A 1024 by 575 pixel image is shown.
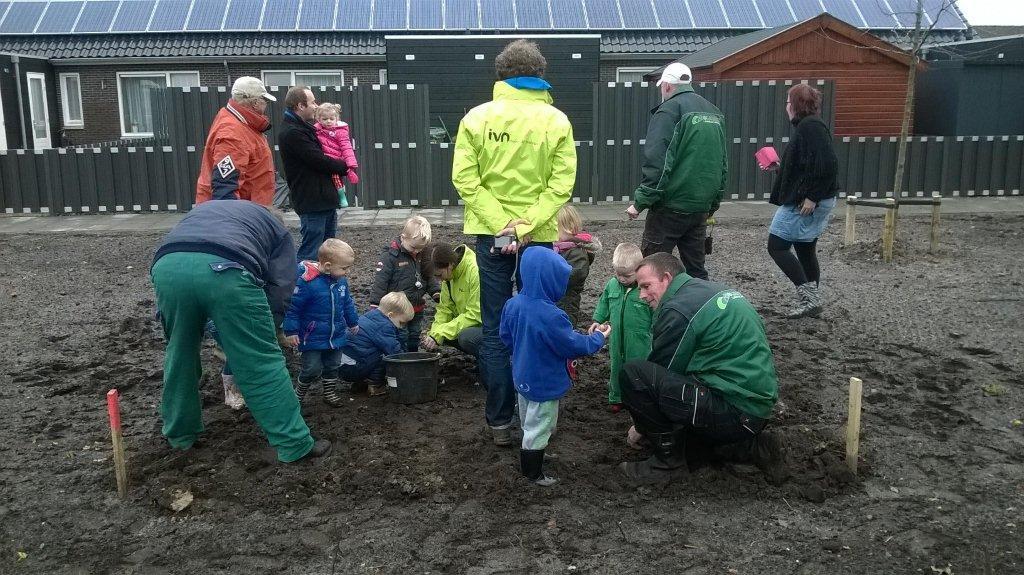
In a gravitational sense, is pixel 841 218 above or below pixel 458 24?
below

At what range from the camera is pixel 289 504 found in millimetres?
4195

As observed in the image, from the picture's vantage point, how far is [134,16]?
23.6 m

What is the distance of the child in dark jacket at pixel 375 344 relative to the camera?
5.62 meters

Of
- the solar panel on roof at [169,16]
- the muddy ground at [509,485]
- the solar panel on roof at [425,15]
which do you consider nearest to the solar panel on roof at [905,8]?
the solar panel on roof at [425,15]

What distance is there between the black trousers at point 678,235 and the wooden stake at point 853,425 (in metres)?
2.03

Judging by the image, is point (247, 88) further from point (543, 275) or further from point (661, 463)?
point (661, 463)

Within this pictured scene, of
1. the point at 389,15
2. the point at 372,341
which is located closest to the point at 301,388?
the point at 372,341

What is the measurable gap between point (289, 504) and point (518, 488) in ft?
3.53

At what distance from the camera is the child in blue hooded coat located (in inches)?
165

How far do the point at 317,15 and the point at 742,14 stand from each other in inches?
435

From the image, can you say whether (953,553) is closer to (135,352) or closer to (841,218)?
(135,352)

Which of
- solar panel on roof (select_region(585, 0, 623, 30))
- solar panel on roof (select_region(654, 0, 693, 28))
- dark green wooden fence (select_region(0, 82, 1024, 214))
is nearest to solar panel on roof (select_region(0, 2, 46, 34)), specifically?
dark green wooden fence (select_region(0, 82, 1024, 214))

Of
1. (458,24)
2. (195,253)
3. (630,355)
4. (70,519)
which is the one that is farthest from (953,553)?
(458,24)

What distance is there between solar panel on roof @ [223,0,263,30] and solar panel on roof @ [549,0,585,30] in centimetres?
762
